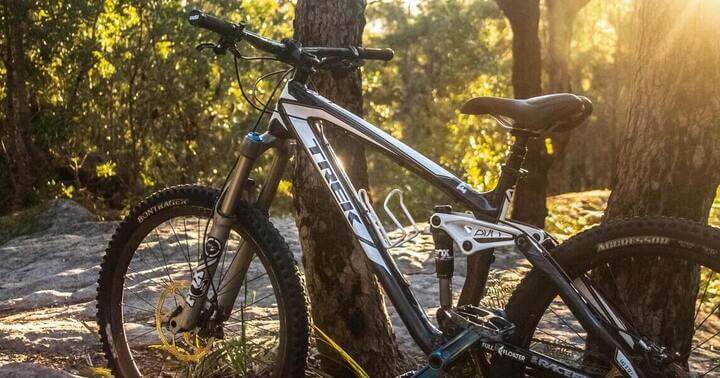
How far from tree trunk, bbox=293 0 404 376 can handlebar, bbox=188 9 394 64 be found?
1.86 feet

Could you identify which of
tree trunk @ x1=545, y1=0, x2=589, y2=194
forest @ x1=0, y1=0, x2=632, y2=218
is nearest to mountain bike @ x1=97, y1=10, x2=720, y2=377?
forest @ x1=0, y1=0, x2=632, y2=218

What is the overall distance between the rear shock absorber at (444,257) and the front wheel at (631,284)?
0.82ft

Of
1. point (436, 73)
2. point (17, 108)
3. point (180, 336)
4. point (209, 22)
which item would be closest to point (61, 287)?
point (180, 336)

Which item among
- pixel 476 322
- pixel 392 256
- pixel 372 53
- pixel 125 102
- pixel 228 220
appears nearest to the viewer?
pixel 476 322

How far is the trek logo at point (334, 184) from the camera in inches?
133

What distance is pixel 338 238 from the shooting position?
13.3 ft

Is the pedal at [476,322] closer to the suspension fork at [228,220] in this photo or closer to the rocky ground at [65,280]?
the suspension fork at [228,220]

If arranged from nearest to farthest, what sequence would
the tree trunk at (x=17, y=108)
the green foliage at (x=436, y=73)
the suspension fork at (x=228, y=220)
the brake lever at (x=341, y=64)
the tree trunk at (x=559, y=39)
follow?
the brake lever at (x=341, y=64)
the suspension fork at (x=228, y=220)
the tree trunk at (x=17, y=108)
the tree trunk at (x=559, y=39)
the green foliage at (x=436, y=73)

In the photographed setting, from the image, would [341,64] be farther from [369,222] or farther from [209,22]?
[369,222]

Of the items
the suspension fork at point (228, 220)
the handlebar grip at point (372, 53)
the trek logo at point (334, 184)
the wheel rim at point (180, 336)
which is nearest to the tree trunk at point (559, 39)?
the wheel rim at point (180, 336)

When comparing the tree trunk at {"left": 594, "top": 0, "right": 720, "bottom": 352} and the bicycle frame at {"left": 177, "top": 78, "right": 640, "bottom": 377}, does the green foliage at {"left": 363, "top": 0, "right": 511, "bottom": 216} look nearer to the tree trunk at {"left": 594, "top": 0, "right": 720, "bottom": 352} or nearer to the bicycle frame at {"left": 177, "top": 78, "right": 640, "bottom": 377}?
the tree trunk at {"left": 594, "top": 0, "right": 720, "bottom": 352}

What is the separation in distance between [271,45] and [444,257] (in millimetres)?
1053

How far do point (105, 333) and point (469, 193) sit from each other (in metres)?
1.87

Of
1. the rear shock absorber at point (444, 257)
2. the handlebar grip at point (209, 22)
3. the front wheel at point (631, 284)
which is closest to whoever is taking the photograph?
the front wheel at point (631, 284)
